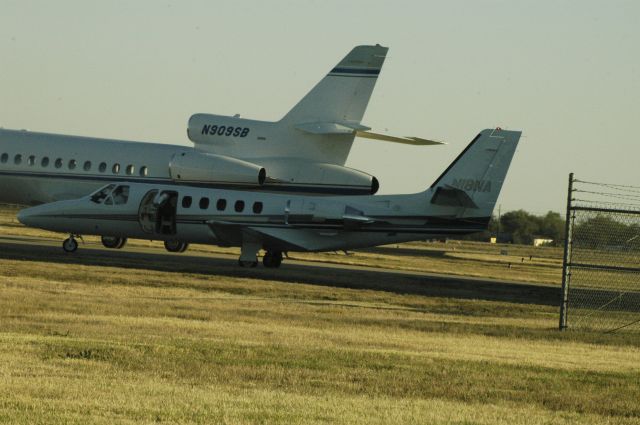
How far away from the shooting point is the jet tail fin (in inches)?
1420

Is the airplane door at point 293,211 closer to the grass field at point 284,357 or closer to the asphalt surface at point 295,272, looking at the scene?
the asphalt surface at point 295,272

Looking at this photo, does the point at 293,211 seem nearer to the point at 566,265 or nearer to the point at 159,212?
the point at 159,212

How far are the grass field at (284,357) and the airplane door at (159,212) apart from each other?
8.04 m

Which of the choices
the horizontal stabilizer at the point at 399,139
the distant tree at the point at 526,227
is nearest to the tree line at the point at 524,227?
the distant tree at the point at 526,227

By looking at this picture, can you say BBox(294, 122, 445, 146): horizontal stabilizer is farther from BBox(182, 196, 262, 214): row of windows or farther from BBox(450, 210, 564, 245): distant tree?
BBox(450, 210, 564, 245): distant tree

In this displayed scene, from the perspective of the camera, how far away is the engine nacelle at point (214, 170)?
145ft

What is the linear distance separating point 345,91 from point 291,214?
10151 mm

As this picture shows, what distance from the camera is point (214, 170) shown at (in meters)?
44.6

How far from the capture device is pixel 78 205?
132ft

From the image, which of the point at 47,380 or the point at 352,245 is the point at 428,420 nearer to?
the point at 47,380

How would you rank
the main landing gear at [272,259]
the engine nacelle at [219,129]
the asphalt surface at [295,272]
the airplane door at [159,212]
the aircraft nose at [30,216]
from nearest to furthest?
the asphalt surface at [295,272]
the airplane door at [159,212]
the main landing gear at [272,259]
the aircraft nose at [30,216]
the engine nacelle at [219,129]

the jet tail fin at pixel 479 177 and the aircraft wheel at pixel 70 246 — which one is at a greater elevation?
the jet tail fin at pixel 479 177

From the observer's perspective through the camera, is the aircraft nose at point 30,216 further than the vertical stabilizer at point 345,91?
No

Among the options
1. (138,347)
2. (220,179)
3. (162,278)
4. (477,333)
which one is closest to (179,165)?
(220,179)
